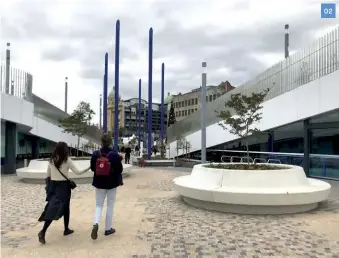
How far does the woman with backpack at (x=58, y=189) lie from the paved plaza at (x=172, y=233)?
1.36ft

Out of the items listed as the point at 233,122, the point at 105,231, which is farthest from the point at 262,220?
the point at 233,122

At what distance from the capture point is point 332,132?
14.9 metres

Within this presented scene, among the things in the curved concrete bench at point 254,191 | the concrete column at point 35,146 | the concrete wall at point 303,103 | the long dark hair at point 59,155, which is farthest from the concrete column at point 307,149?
the concrete column at point 35,146

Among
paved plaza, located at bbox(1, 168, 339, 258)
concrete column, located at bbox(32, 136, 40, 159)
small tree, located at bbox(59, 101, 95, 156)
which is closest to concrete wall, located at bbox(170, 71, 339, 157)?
paved plaza, located at bbox(1, 168, 339, 258)

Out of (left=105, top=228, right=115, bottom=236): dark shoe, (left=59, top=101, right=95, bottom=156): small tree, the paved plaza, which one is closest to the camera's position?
the paved plaza

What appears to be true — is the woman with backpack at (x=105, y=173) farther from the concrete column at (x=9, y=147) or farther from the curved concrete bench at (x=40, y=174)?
the concrete column at (x=9, y=147)

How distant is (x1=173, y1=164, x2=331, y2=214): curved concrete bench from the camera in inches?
305

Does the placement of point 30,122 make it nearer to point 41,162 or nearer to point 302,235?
point 41,162

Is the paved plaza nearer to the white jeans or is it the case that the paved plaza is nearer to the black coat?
the white jeans

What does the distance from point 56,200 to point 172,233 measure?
6.66ft

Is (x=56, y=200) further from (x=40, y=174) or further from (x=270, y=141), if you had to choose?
(x=270, y=141)

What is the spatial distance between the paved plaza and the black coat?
1.52ft

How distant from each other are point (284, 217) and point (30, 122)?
1570 cm

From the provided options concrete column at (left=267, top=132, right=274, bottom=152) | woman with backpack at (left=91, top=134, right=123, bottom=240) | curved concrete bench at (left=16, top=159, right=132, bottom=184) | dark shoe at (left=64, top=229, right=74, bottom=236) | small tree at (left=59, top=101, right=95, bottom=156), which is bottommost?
dark shoe at (left=64, top=229, right=74, bottom=236)
